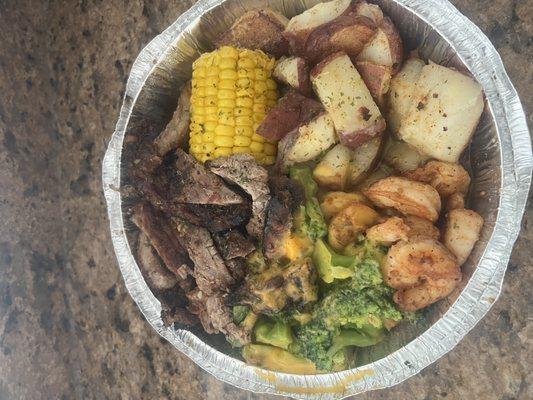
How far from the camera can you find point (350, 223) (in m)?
1.41

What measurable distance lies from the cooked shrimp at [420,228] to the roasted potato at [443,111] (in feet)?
0.59

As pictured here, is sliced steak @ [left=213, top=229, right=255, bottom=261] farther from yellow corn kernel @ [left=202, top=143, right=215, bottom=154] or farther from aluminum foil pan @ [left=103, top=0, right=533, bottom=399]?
aluminum foil pan @ [left=103, top=0, right=533, bottom=399]

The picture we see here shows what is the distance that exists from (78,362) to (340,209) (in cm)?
170

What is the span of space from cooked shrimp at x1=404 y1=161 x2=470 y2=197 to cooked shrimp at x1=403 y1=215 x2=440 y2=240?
0.10 metres

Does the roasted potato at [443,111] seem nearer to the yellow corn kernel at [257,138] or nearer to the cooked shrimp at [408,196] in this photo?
the cooked shrimp at [408,196]

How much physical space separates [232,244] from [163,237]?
25cm

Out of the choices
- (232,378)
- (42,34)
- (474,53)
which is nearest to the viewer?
(474,53)

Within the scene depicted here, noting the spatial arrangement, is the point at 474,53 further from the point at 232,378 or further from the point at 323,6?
the point at 232,378

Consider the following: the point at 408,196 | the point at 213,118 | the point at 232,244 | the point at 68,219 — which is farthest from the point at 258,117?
the point at 68,219

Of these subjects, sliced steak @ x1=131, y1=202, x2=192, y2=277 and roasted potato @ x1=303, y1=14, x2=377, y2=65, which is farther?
sliced steak @ x1=131, y1=202, x2=192, y2=277

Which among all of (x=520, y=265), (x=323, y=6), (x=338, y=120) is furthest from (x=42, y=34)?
(x=520, y=265)

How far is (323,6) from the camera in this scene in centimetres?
152

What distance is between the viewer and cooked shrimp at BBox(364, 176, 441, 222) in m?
1.36

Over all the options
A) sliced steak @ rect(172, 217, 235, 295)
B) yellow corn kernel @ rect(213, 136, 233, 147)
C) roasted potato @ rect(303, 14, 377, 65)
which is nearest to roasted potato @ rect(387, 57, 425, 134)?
roasted potato @ rect(303, 14, 377, 65)
